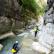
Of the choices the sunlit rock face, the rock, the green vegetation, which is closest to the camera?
the rock

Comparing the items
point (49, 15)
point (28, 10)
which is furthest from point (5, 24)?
point (49, 15)

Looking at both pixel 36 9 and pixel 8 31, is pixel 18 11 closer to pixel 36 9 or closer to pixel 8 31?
pixel 8 31

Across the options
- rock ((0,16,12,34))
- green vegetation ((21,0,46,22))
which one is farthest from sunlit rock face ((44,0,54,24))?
rock ((0,16,12,34))

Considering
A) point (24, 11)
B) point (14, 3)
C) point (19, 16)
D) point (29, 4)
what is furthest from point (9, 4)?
point (29, 4)

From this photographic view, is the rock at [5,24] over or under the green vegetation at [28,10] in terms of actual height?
under

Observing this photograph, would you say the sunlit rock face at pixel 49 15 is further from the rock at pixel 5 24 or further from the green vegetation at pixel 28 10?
the rock at pixel 5 24

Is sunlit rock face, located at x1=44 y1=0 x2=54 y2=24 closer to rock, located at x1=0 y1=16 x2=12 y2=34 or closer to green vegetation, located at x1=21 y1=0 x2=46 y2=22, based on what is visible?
green vegetation, located at x1=21 y1=0 x2=46 y2=22

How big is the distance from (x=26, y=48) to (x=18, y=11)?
940 cm

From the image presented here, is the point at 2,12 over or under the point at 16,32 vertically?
over

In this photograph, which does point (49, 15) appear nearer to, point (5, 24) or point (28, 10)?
point (28, 10)

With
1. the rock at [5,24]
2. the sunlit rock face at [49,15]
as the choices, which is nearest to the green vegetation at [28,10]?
the sunlit rock face at [49,15]

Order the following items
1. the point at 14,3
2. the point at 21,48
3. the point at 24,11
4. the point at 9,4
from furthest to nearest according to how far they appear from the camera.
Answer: the point at 24,11, the point at 14,3, the point at 9,4, the point at 21,48

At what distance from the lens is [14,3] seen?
20.3 meters

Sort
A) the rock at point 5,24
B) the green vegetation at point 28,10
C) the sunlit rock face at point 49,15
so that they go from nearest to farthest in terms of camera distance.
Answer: the rock at point 5,24 < the green vegetation at point 28,10 < the sunlit rock face at point 49,15
